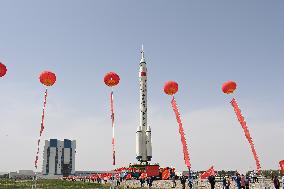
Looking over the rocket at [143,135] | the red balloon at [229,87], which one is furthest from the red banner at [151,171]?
the red balloon at [229,87]

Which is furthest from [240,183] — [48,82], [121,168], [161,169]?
[121,168]

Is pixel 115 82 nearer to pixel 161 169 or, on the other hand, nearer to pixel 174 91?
pixel 174 91

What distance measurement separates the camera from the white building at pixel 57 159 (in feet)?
624

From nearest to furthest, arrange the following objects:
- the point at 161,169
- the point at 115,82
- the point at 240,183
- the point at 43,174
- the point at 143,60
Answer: the point at 115,82, the point at 240,183, the point at 161,169, the point at 143,60, the point at 43,174

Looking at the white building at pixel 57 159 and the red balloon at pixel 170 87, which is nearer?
the red balloon at pixel 170 87

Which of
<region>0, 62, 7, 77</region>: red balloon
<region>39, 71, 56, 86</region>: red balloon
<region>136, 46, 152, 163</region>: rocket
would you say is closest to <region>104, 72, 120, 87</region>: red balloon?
<region>39, 71, 56, 86</region>: red balloon

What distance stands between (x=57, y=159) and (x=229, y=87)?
7060 inches

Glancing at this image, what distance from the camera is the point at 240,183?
105 feet

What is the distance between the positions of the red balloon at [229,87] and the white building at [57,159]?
17558 centimetres

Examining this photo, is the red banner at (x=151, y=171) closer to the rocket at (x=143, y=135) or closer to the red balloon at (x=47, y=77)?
the rocket at (x=143, y=135)

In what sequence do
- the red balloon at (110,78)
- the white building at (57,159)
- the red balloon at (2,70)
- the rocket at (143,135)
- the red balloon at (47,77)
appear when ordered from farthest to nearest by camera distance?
the white building at (57,159) → the rocket at (143,135) → the red balloon at (110,78) → the red balloon at (47,77) → the red balloon at (2,70)

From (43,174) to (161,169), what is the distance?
122042mm

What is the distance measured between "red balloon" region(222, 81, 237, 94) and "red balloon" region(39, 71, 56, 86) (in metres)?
14.0

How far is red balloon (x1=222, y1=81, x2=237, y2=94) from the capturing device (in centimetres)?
2823
